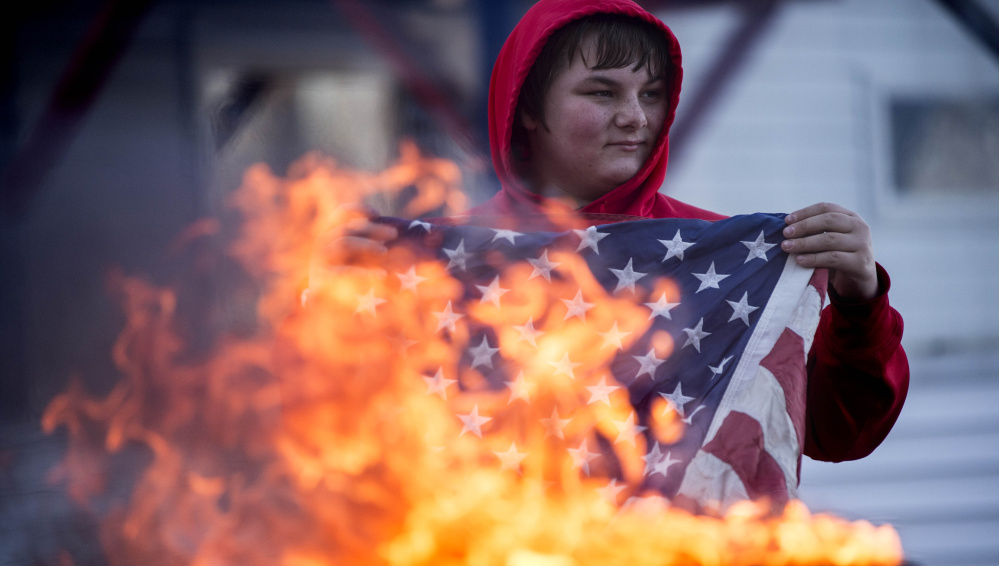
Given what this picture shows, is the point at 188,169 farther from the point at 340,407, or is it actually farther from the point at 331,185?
the point at 340,407

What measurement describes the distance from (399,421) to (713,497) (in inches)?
27.1

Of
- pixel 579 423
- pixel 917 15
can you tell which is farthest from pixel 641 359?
pixel 917 15

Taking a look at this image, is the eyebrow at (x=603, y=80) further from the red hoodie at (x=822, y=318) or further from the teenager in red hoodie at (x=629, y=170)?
the red hoodie at (x=822, y=318)

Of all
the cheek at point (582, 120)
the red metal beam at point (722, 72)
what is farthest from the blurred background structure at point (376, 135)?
the cheek at point (582, 120)

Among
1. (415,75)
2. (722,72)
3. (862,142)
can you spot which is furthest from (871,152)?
(415,75)

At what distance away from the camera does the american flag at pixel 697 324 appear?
141cm

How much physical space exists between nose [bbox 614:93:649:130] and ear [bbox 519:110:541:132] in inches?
9.9

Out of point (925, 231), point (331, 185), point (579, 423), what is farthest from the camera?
point (331, 185)

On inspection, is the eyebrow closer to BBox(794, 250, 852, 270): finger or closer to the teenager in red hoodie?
the teenager in red hoodie

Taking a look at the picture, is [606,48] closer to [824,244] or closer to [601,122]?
[601,122]

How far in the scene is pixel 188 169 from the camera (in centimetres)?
659

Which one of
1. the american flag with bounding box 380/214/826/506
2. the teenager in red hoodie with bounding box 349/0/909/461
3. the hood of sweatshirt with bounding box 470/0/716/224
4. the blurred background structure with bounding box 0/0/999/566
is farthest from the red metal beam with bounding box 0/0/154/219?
the american flag with bounding box 380/214/826/506

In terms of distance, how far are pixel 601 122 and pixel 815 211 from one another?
0.49 m

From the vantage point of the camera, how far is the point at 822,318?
1580 mm
